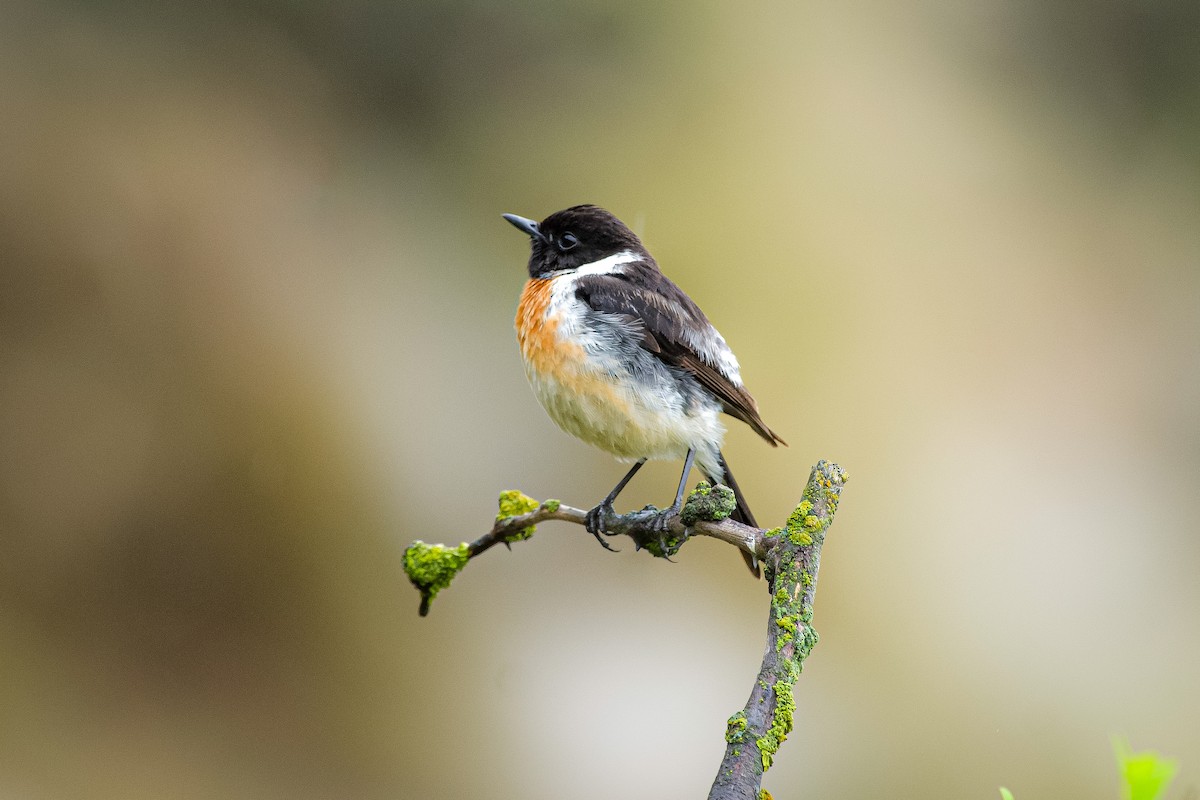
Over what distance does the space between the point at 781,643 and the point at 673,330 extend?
7.83 ft

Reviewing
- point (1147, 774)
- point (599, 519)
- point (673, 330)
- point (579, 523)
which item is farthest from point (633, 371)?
point (1147, 774)

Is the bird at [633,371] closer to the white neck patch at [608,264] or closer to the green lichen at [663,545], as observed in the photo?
the white neck patch at [608,264]

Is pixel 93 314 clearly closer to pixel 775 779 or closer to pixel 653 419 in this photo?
pixel 653 419

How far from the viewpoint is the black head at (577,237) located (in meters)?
4.47

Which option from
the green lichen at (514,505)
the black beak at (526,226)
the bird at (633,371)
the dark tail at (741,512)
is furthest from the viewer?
the black beak at (526,226)

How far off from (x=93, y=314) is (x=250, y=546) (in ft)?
5.87

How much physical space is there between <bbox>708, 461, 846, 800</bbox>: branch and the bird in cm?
173

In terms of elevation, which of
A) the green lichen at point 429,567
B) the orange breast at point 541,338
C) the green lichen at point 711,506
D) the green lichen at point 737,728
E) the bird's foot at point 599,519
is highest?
the orange breast at point 541,338

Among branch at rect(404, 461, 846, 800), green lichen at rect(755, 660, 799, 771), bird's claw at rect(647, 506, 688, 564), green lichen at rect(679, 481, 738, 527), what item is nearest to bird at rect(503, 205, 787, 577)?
bird's claw at rect(647, 506, 688, 564)

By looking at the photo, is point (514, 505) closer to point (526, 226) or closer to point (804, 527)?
point (804, 527)

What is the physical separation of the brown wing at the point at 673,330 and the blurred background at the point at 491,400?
2.82 m

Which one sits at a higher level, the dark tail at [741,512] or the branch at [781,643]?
the dark tail at [741,512]

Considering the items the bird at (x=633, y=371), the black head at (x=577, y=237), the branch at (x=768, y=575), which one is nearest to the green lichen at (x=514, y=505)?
the branch at (x=768, y=575)

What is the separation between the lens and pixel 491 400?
7457 mm
